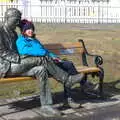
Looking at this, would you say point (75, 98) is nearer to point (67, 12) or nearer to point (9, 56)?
point (9, 56)

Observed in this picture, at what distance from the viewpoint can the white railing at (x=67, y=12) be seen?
2556cm

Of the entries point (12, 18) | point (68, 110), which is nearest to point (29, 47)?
point (12, 18)

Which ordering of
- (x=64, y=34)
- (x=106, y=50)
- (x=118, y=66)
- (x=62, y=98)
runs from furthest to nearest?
(x=64, y=34)
(x=106, y=50)
(x=118, y=66)
(x=62, y=98)

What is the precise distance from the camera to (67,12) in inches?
1025

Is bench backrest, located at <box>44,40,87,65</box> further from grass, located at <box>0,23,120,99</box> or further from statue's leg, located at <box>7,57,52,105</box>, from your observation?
statue's leg, located at <box>7,57,52,105</box>

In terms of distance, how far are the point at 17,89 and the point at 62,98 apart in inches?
42.5

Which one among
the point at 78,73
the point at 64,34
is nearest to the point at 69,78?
the point at 78,73

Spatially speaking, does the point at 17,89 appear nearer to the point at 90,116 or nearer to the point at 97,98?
the point at 97,98

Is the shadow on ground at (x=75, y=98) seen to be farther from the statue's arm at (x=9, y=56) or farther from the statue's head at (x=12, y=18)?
the statue's head at (x=12, y=18)

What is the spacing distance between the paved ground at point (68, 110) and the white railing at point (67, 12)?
16.9 metres

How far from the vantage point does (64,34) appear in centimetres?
1816

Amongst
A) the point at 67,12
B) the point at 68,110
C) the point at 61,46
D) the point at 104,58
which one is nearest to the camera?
the point at 68,110

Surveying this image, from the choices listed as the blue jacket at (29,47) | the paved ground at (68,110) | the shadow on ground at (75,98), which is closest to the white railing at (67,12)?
the shadow on ground at (75,98)

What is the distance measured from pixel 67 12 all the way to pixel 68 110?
18644 mm
